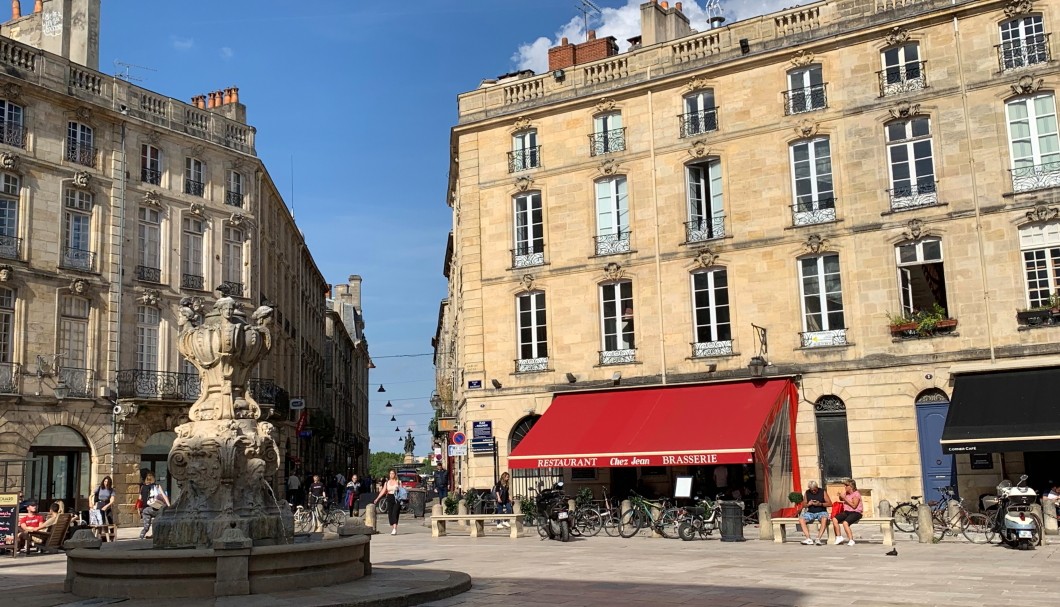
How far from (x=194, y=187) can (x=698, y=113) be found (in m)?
16.7

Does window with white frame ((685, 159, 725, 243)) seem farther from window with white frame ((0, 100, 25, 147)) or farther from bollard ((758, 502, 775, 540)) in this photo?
window with white frame ((0, 100, 25, 147))

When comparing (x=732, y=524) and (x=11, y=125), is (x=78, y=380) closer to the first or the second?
(x=11, y=125)

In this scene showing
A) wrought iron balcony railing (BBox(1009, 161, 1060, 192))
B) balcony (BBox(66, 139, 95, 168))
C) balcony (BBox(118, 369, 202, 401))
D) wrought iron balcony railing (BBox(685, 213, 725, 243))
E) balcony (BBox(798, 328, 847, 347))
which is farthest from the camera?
balcony (BBox(118, 369, 202, 401))

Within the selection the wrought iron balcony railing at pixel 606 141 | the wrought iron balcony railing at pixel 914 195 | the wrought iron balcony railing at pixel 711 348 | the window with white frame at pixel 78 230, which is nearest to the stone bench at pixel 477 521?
the wrought iron balcony railing at pixel 711 348

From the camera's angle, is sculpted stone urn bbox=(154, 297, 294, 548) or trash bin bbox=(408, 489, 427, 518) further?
trash bin bbox=(408, 489, 427, 518)

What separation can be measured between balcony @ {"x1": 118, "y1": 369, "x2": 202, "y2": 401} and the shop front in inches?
470

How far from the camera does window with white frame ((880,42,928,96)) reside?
2316 cm

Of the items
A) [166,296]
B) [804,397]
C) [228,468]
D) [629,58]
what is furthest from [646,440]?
[166,296]

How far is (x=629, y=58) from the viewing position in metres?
26.6

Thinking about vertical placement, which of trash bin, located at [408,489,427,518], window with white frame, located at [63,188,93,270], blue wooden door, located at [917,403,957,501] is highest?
window with white frame, located at [63,188,93,270]

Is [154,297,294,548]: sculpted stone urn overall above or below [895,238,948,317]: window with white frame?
below

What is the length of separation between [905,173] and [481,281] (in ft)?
36.7

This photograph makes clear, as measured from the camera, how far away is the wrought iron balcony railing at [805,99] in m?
24.1

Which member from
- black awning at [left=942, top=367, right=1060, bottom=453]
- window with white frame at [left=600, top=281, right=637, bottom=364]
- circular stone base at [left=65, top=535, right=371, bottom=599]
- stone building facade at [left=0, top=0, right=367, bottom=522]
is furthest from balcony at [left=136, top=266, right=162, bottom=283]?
black awning at [left=942, top=367, right=1060, bottom=453]
